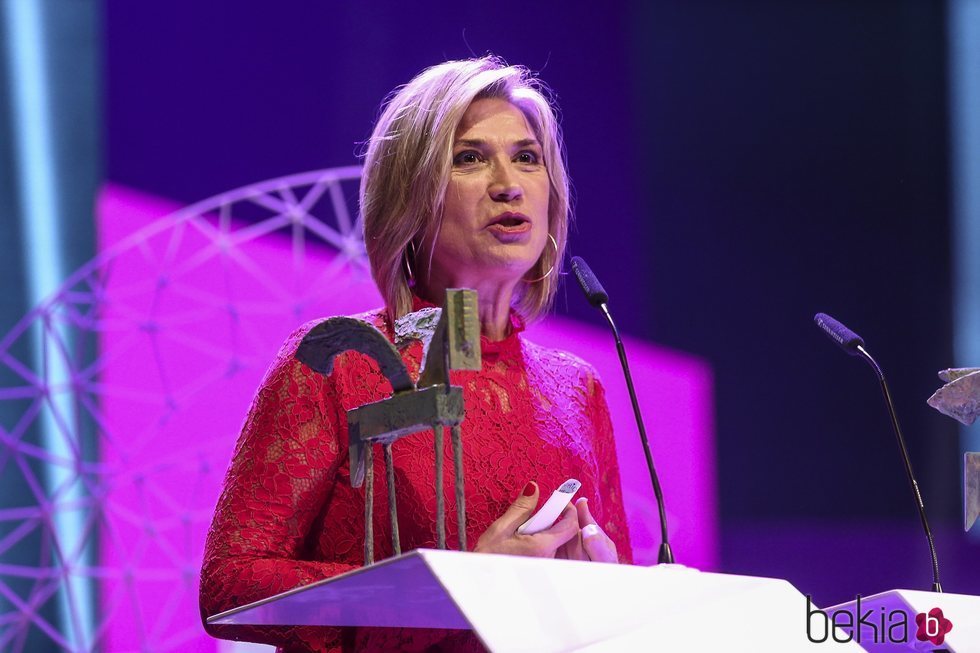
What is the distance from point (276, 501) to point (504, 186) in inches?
24.2

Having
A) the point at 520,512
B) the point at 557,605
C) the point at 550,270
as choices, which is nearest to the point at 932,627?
the point at 520,512

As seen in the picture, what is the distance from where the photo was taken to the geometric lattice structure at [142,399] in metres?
2.96

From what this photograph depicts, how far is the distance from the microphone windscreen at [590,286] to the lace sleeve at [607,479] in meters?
0.35

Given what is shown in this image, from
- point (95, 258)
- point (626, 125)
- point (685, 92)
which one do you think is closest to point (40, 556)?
point (95, 258)

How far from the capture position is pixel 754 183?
3791 mm

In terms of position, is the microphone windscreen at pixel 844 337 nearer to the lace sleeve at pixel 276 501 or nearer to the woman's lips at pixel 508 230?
the woman's lips at pixel 508 230

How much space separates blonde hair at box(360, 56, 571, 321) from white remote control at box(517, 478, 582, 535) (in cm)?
58

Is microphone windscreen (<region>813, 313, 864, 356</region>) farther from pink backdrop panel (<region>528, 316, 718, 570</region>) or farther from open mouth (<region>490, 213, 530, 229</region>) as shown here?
pink backdrop panel (<region>528, 316, 718, 570</region>)

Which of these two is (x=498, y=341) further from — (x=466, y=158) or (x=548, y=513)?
(x=548, y=513)

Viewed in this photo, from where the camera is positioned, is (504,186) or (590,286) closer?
(590,286)

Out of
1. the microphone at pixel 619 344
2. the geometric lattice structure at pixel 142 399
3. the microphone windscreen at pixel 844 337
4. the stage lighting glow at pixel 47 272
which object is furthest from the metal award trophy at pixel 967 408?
the stage lighting glow at pixel 47 272

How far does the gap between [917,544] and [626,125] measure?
1570 millimetres

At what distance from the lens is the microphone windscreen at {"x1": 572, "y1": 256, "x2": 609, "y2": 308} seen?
1730 millimetres

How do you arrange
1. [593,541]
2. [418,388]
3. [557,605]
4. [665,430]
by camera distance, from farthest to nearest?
[665,430], [593,541], [418,388], [557,605]
